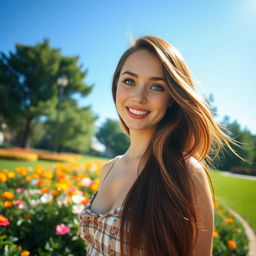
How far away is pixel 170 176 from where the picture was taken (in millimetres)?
1224

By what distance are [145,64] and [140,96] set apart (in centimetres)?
24

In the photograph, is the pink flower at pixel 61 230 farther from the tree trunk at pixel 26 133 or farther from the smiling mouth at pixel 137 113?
the tree trunk at pixel 26 133

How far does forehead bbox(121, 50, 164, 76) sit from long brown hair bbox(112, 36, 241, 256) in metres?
0.04

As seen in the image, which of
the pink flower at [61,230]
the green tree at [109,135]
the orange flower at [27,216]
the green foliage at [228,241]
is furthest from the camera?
the green tree at [109,135]

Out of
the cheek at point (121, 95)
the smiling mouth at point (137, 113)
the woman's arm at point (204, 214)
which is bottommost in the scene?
the woman's arm at point (204, 214)

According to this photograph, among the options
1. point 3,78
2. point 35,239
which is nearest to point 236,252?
point 35,239

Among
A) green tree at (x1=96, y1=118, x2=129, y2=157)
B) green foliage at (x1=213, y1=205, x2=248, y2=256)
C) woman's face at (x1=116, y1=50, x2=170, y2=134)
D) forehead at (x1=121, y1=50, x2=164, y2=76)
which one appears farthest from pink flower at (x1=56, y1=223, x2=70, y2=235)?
green tree at (x1=96, y1=118, x2=129, y2=157)

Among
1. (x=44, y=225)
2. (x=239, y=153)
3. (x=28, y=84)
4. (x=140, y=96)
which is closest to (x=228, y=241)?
(x=239, y=153)

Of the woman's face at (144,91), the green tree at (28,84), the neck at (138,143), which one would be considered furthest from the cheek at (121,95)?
the green tree at (28,84)

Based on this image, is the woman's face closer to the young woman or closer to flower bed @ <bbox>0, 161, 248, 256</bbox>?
the young woman

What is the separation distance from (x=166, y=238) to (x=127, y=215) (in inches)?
9.9

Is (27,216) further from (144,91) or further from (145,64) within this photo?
(145,64)

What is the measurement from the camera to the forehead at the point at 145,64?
4.56 ft

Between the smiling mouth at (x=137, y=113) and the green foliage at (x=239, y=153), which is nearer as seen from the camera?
the smiling mouth at (x=137, y=113)
